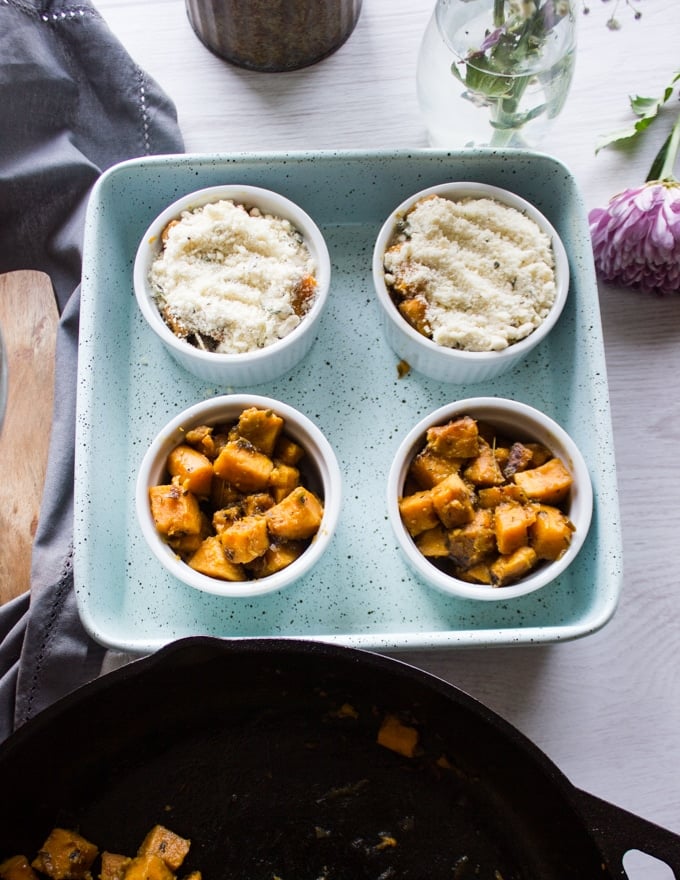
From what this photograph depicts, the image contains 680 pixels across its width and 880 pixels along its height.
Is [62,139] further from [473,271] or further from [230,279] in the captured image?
[473,271]

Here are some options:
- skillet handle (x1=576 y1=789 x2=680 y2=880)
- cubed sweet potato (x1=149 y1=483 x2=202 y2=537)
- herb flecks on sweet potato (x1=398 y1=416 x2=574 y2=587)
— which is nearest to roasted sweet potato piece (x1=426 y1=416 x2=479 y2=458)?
herb flecks on sweet potato (x1=398 y1=416 x2=574 y2=587)

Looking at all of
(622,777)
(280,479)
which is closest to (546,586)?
(622,777)

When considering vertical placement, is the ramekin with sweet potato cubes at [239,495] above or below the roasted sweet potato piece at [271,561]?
above

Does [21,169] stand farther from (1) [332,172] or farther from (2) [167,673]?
(2) [167,673]

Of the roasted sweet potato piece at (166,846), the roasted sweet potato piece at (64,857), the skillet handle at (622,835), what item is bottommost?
the roasted sweet potato piece at (166,846)

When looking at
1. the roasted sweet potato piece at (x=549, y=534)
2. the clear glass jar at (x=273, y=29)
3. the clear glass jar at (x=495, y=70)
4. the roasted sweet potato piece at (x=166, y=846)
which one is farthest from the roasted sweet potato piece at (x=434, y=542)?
the clear glass jar at (x=273, y=29)

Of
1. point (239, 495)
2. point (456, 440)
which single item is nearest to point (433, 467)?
point (456, 440)

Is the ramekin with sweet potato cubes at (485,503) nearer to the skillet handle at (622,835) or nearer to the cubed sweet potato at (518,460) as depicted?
the cubed sweet potato at (518,460)
